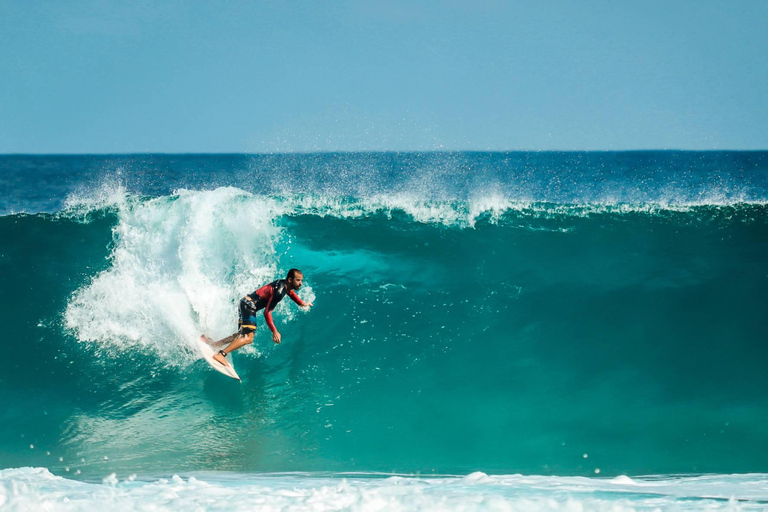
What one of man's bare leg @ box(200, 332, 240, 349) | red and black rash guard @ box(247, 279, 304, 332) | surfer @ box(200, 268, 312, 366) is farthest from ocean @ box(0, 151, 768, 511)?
red and black rash guard @ box(247, 279, 304, 332)

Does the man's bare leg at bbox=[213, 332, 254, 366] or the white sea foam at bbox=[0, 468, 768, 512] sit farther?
the man's bare leg at bbox=[213, 332, 254, 366]

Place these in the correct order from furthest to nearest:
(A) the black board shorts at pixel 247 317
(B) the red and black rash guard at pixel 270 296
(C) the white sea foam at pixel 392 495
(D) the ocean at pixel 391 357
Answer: (A) the black board shorts at pixel 247 317 < (B) the red and black rash guard at pixel 270 296 < (D) the ocean at pixel 391 357 < (C) the white sea foam at pixel 392 495

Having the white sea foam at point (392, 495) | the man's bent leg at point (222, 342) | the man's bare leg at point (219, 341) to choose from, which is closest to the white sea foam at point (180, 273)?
the man's bare leg at point (219, 341)

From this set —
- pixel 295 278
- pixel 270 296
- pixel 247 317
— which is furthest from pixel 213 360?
pixel 295 278

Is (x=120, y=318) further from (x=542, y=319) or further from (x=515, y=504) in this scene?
(x=515, y=504)

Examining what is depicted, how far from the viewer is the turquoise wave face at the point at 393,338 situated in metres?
5.55

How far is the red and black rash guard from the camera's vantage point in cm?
616

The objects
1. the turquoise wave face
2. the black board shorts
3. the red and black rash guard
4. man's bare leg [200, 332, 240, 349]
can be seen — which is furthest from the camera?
man's bare leg [200, 332, 240, 349]

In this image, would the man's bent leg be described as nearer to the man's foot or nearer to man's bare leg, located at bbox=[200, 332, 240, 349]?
man's bare leg, located at bbox=[200, 332, 240, 349]

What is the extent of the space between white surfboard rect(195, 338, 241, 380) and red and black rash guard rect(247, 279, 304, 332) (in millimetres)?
683

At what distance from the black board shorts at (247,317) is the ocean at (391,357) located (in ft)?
1.97

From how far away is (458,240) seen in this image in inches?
370

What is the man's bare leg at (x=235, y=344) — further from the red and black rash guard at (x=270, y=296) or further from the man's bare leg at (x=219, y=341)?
the red and black rash guard at (x=270, y=296)

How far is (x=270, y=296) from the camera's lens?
622cm
